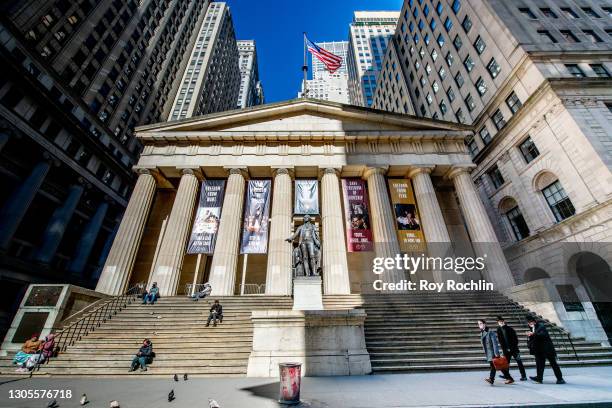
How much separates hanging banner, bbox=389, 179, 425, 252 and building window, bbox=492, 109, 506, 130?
11.9 m

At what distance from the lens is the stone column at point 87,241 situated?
2750 cm

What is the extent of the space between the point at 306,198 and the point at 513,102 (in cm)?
1981

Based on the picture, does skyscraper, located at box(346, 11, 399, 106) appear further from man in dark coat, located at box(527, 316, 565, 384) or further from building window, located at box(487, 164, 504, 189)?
man in dark coat, located at box(527, 316, 565, 384)

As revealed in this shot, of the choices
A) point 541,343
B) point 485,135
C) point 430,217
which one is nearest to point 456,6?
point 485,135

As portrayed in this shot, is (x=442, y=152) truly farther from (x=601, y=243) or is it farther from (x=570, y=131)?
(x=601, y=243)

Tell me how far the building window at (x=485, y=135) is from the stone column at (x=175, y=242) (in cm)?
2659

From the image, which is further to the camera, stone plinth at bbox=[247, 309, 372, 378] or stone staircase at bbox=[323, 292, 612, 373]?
stone staircase at bbox=[323, 292, 612, 373]

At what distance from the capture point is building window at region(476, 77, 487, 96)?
84.6ft

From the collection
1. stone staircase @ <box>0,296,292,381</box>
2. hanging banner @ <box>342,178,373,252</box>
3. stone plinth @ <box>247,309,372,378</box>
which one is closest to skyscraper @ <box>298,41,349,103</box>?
hanging banner @ <box>342,178,373,252</box>

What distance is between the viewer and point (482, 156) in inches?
1040

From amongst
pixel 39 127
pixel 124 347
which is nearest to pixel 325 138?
pixel 124 347

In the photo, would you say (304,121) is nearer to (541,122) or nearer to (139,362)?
(541,122)

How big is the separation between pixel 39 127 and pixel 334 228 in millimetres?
28630

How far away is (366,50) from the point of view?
7912 cm
